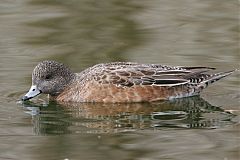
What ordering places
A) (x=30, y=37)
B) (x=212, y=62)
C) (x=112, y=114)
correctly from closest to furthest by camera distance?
(x=112, y=114)
(x=212, y=62)
(x=30, y=37)

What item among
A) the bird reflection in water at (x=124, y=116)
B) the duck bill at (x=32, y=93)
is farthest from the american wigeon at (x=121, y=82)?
the bird reflection in water at (x=124, y=116)

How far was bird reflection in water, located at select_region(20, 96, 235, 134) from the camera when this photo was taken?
31.9 feet

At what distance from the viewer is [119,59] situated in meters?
12.5

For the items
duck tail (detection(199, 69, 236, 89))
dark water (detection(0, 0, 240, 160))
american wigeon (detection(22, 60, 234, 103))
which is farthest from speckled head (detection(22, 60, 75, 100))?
duck tail (detection(199, 69, 236, 89))

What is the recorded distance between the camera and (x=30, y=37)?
1361cm

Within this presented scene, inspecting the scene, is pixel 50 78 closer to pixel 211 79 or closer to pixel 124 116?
pixel 124 116

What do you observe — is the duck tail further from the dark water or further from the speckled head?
the speckled head

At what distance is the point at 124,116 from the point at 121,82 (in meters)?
0.77

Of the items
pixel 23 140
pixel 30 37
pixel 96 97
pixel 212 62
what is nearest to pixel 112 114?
pixel 96 97

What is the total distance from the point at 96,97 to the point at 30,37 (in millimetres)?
3010

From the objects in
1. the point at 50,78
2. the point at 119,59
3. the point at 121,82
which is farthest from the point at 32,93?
the point at 119,59

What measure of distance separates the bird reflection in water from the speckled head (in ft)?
0.64

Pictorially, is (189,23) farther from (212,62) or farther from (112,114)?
(112,114)

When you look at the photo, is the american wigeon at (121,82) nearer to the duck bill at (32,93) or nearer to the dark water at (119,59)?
the duck bill at (32,93)
